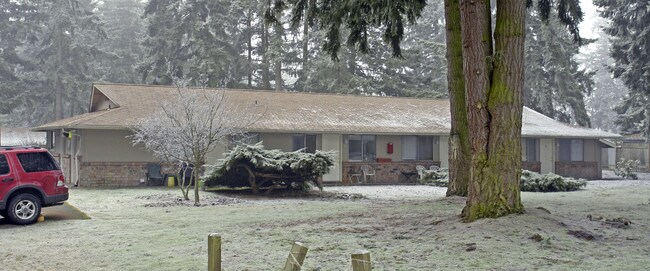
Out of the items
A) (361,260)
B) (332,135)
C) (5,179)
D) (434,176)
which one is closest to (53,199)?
(5,179)

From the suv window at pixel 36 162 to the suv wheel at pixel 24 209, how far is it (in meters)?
0.64

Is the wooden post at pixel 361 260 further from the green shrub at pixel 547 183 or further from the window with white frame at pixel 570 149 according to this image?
the window with white frame at pixel 570 149

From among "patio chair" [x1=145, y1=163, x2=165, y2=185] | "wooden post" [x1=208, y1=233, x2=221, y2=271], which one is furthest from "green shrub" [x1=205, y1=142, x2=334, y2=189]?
"wooden post" [x1=208, y1=233, x2=221, y2=271]

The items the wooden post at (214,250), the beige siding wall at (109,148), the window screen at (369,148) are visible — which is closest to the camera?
the wooden post at (214,250)

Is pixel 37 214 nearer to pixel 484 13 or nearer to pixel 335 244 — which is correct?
pixel 335 244

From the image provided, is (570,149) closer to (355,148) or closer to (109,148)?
(355,148)

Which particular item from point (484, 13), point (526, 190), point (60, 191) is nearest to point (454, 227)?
point (484, 13)

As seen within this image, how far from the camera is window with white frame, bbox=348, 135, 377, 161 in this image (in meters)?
28.6

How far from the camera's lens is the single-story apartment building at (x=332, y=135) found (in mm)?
24688

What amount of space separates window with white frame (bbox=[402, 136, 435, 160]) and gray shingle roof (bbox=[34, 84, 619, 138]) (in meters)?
0.62

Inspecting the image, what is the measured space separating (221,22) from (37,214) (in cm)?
3199

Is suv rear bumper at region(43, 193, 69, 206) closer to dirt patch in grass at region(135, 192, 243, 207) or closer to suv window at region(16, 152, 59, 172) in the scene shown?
suv window at region(16, 152, 59, 172)

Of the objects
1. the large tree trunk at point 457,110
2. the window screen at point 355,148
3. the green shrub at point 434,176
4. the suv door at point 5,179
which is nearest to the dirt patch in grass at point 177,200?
the suv door at point 5,179

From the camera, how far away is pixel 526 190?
23.6 meters
